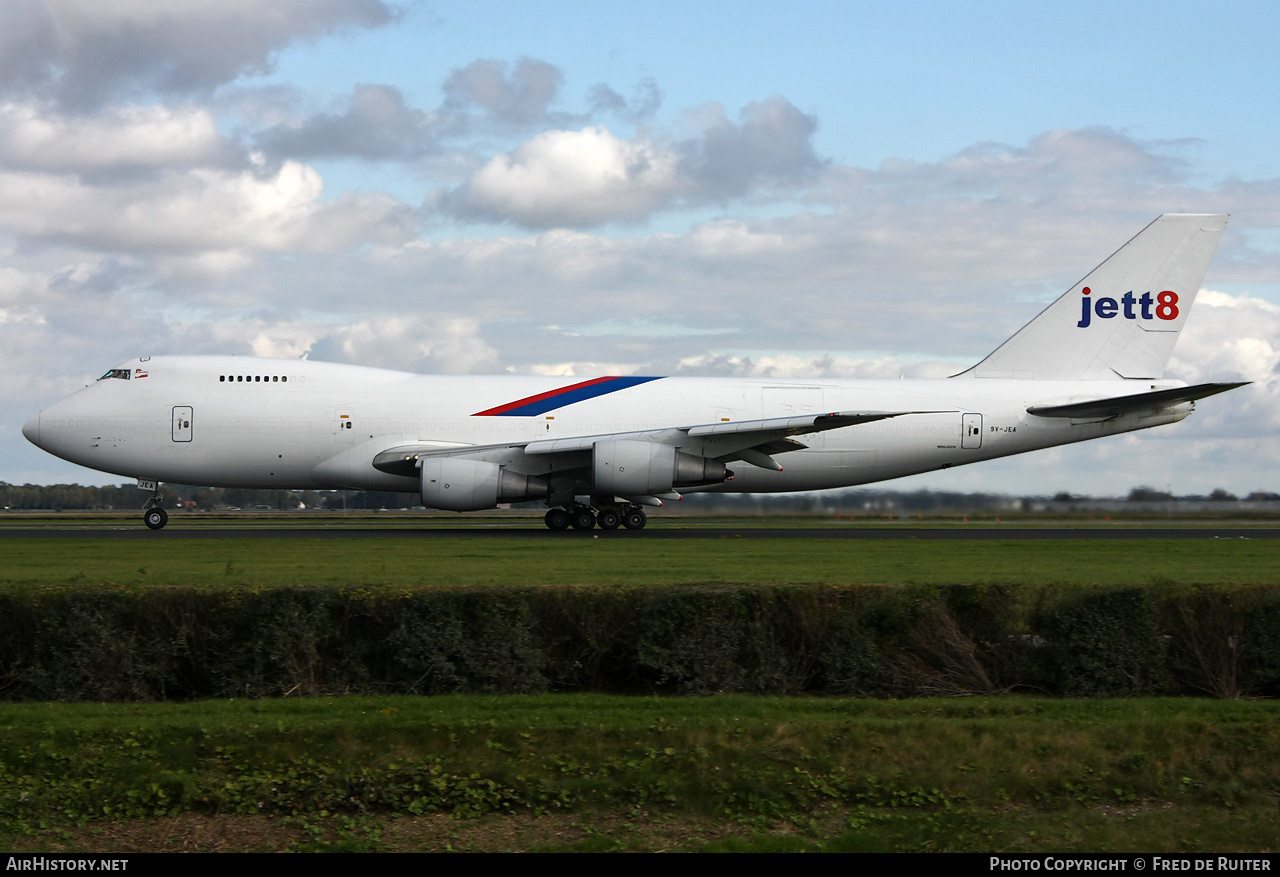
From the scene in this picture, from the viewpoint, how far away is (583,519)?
28.5 m

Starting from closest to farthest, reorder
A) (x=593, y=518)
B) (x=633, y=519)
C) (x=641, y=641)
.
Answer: (x=641, y=641) < (x=593, y=518) < (x=633, y=519)

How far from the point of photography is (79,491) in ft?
223

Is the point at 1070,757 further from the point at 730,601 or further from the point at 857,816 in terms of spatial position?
the point at 730,601

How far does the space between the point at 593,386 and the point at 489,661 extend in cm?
2067

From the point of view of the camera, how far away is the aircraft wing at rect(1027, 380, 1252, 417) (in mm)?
28969

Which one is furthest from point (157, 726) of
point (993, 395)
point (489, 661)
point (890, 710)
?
point (993, 395)

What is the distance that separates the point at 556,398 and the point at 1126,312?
17.0 metres

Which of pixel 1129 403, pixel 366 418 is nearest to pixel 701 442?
pixel 366 418

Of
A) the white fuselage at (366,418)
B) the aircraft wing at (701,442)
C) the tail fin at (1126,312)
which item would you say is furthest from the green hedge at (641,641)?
the tail fin at (1126,312)

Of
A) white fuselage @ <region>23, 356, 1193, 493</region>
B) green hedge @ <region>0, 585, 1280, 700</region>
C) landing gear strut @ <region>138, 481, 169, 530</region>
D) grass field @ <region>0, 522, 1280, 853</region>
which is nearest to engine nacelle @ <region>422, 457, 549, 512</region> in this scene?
white fuselage @ <region>23, 356, 1193, 493</region>

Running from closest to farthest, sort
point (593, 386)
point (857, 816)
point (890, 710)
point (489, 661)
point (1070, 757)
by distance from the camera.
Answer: point (857, 816)
point (1070, 757)
point (890, 710)
point (489, 661)
point (593, 386)

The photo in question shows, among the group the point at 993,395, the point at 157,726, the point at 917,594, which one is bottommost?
the point at 157,726

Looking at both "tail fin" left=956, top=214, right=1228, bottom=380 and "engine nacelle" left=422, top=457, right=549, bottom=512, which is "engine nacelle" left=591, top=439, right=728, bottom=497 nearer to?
"engine nacelle" left=422, top=457, right=549, bottom=512

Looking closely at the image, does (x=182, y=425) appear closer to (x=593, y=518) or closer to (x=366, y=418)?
(x=366, y=418)
